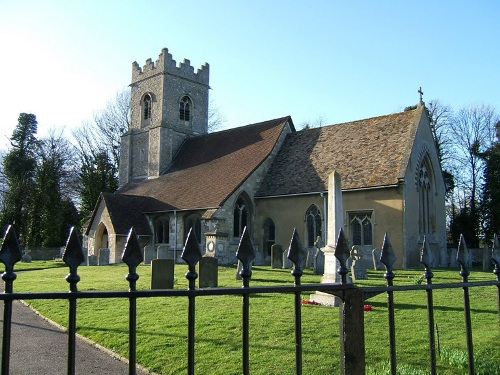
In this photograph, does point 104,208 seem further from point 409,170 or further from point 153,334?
point 153,334

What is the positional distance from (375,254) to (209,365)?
555 inches

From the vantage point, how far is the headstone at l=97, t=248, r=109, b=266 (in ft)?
80.9

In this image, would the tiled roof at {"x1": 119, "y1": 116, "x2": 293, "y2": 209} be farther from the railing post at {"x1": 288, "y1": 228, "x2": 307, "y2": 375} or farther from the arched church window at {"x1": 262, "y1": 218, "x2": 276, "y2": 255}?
the railing post at {"x1": 288, "y1": 228, "x2": 307, "y2": 375}

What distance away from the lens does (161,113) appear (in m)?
34.1

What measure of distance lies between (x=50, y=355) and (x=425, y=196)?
2121cm

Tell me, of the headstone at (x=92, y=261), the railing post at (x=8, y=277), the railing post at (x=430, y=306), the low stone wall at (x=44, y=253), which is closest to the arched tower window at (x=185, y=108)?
the headstone at (x=92, y=261)

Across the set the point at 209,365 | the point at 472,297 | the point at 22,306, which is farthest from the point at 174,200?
the point at 209,365

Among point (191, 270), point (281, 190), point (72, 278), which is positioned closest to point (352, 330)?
point (191, 270)

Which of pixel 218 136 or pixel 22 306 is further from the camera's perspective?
pixel 218 136

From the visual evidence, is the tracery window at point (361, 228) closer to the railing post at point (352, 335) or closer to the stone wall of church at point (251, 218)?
the stone wall of church at point (251, 218)

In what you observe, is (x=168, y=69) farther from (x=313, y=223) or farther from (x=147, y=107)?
(x=313, y=223)

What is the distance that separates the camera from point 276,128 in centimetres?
2888

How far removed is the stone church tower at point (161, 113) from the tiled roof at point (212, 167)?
1.25m

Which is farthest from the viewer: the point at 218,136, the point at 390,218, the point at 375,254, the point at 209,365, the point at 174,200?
the point at 218,136
